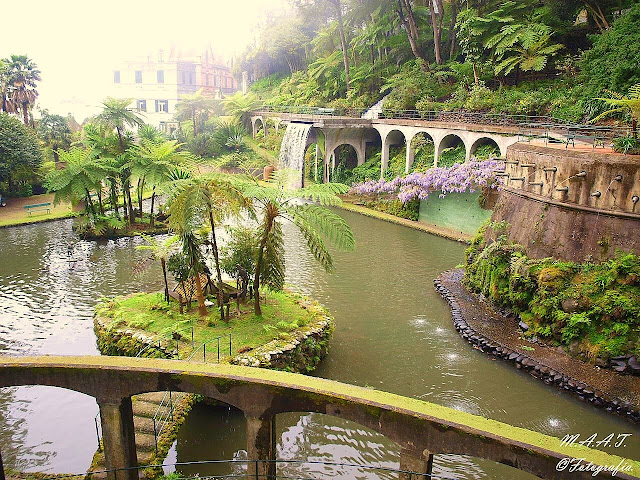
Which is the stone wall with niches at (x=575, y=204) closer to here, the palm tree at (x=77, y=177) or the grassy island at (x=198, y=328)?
the grassy island at (x=198, y=328)

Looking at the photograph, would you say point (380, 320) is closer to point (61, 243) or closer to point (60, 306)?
point (60, 306)

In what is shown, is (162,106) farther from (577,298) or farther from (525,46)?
(577,298)

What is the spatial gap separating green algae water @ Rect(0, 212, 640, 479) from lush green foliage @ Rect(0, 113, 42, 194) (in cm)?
785

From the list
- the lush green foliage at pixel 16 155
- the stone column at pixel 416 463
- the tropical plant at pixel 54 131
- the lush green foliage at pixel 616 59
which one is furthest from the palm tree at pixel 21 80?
the stone column at pixel 416 463

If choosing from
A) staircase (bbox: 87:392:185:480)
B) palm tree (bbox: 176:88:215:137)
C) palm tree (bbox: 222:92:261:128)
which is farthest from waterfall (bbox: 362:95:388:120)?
staircase (bbox: 87:392:185:480)

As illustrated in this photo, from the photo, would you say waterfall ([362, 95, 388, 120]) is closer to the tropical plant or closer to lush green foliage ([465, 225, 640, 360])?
the tropical plant

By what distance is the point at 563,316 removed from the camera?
10.9m

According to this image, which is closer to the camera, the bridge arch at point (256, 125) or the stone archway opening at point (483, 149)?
the stone archway opening at point (483, 149)

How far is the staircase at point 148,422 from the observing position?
24.0ft

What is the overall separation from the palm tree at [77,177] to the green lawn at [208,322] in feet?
29.6

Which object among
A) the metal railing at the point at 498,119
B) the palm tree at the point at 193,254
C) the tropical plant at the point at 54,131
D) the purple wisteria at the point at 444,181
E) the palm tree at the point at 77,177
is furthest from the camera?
the tropical plant at the point at 54,131

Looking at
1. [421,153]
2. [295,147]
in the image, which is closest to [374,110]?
[295,147]

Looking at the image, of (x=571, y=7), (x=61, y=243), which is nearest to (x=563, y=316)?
(x=61, y=243)

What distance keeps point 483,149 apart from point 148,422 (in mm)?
18772
